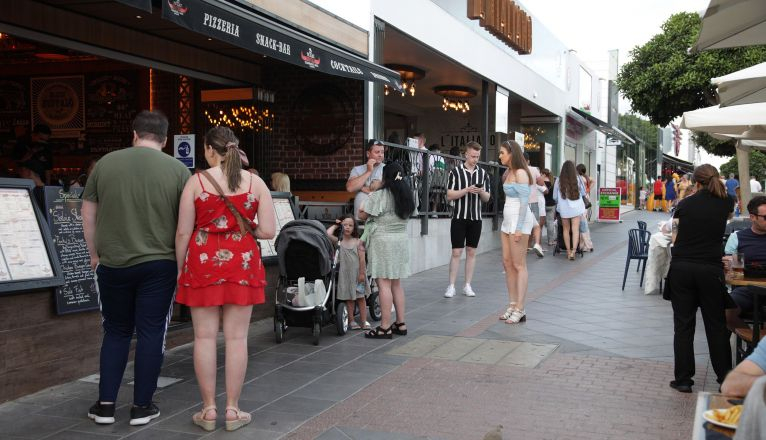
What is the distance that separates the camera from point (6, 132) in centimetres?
1160

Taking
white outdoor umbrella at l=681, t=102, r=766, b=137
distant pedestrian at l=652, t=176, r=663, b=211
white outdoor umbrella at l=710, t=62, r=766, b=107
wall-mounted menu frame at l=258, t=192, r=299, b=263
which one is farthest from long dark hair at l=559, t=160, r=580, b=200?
distant pedestrian at l=652, t=176, r=663, b=211

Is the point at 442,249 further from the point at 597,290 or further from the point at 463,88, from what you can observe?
the point at 463,88

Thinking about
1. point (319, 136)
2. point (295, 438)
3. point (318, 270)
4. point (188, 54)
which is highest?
point (188, 54)

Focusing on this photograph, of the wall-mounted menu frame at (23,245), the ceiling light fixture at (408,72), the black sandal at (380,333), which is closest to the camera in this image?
the wall-mounted menu frame at (23,245)

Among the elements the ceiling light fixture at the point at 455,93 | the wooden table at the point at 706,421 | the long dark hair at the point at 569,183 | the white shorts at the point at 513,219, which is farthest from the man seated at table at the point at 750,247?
the ceiling light fixture at the point at 455,93

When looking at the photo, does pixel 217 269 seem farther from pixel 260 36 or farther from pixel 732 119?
pixel 732 119

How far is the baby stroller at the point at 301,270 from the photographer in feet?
22.1

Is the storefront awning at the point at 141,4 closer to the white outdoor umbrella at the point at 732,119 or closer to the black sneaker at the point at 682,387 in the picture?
the black sneaker at the point at 682,387

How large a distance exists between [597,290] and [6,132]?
30.8 feet

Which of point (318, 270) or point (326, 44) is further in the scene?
point (326, 44)

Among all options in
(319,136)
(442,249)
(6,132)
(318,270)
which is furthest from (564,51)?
(318,270)

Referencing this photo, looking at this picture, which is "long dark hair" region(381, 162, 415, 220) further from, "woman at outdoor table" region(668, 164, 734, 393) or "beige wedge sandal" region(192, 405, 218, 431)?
"beige wedge sandal" region(192, 405, 218, 431)

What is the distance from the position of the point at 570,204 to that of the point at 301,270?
8.31 meters

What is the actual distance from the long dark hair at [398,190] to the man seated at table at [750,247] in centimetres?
273
